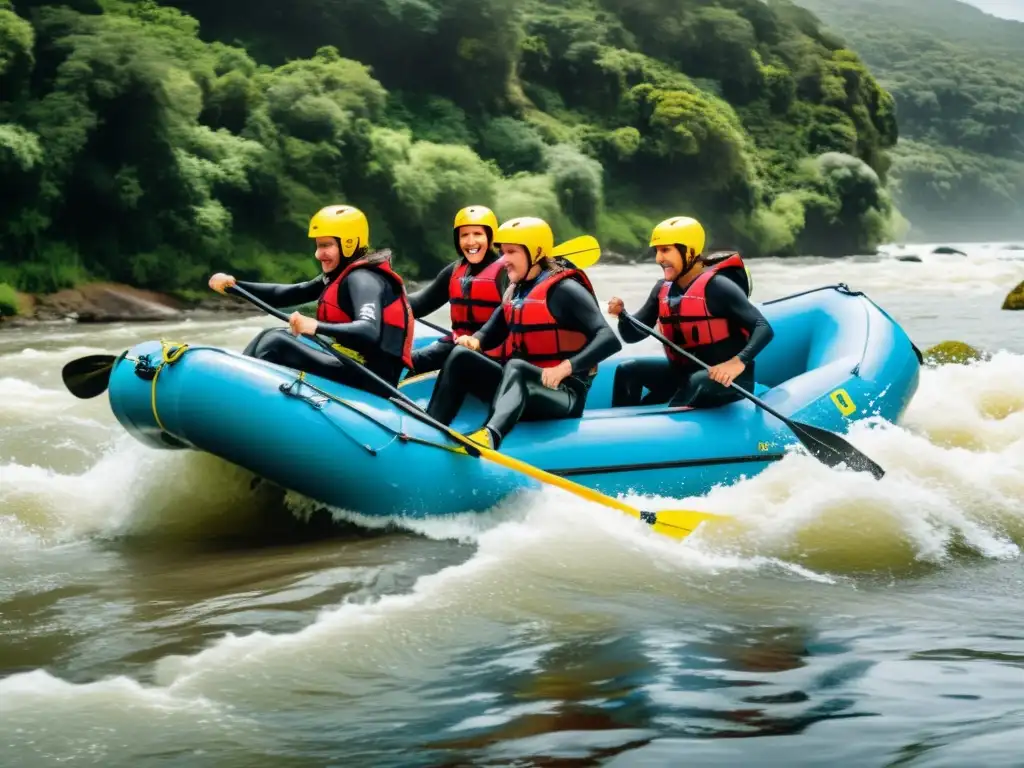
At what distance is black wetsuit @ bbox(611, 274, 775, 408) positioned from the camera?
5809 millimetres

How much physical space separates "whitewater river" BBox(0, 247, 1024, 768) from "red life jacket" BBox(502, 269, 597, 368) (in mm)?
719

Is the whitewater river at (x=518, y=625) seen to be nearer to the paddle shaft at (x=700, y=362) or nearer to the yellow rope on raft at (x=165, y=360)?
the paddle shaft at (x=700, y=362)

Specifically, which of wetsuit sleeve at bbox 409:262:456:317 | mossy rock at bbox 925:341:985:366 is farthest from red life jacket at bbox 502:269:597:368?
mossy rock at bbox 925:341:985:366

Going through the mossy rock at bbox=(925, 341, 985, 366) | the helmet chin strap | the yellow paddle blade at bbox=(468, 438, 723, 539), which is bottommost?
the yellow paddle blade at bbox=(468, 438, 723, 539)

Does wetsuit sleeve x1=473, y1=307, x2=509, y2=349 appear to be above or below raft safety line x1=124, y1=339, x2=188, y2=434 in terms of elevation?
above

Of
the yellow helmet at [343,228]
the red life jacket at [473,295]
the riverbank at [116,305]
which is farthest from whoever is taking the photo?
the riverbank at [116,305]

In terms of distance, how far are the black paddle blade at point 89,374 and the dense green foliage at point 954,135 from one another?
71.7 meters

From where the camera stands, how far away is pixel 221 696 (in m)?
3.45

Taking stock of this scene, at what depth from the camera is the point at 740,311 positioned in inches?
229

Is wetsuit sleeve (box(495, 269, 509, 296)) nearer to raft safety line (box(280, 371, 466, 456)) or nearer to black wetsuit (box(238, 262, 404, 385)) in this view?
black wetsuit (box(238, 262, 404, 385))

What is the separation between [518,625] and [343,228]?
214cm

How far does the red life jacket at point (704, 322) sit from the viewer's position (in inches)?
233

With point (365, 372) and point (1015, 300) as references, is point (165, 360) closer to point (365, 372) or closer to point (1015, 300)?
point (365, 372)

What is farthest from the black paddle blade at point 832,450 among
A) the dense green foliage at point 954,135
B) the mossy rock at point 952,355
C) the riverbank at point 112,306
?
the dense green foliage at point 954,135
